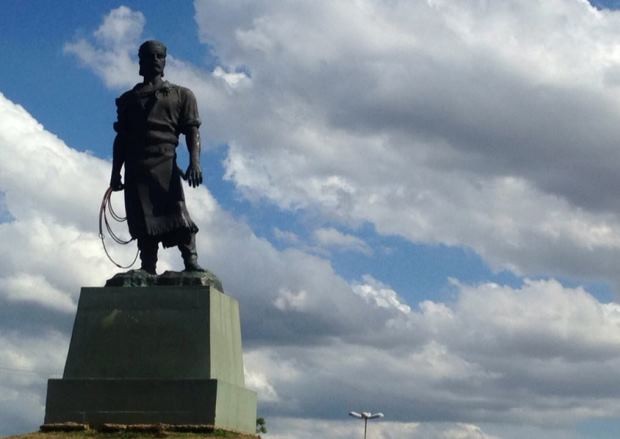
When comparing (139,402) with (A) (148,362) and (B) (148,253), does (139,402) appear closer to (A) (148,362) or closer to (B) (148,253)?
(A) (148,362)

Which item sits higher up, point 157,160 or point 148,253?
point 157,160

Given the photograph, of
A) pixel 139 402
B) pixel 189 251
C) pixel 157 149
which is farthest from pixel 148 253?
pixel 139 402

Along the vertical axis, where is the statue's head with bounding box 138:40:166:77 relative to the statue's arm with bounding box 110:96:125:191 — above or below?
above

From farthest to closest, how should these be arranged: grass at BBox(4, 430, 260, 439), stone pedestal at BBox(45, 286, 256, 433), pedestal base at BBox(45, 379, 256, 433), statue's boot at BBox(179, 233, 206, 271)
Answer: statue's boot at BBox(179, 233, 206, 271), stone pedestal at BBox(45, 286, 256, 433), pedestal base at BBox(45, 379, 256, 433), grass at BBox(4, 430, 260, 439)

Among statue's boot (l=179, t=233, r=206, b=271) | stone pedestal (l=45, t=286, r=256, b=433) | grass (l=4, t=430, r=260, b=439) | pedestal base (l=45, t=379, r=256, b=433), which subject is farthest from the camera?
statue's boot (l=179, t=233, r=206, b=271)

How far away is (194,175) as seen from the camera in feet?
73.4

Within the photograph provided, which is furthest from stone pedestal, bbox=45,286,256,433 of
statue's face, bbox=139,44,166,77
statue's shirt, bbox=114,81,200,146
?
statue's face, bbox=139,44,166,77

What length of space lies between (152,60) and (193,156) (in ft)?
6.54

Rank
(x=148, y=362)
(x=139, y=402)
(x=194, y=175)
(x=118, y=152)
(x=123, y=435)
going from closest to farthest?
1. (x=123, y=435)
2. (x=139, y=402)
3. (x=148, y=362)
4. (x=194, y=175)
5. (x=118, y=152)

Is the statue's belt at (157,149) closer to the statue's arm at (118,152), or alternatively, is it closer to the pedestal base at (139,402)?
the statue's arm at (118,152)

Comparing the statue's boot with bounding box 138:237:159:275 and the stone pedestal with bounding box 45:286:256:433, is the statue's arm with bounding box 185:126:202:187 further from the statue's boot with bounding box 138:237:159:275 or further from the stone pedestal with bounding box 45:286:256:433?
the stone pedestal with bounding box 45:286:256:433

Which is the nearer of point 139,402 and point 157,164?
point 139,402

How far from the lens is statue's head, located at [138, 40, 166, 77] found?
2277cm

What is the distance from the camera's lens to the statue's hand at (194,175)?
A: 22.3 m
